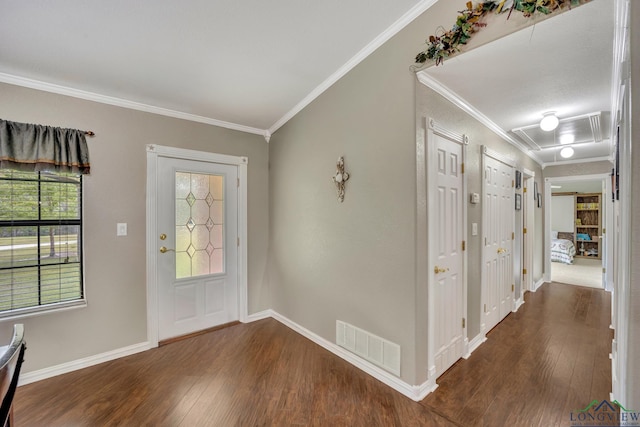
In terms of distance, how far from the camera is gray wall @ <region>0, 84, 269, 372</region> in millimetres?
2242

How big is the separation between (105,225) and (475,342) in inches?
153

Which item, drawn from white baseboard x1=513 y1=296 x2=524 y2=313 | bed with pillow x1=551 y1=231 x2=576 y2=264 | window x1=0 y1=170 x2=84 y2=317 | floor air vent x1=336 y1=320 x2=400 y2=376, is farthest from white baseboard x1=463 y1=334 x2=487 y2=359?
bed with pillow x1=551 y1=231 x2=576 y2=264

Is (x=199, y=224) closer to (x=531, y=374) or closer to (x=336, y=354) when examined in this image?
(x=336, y=354)

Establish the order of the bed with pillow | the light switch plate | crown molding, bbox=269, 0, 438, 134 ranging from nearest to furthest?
crown molding, bbox=269, 0, 438, 134 → the light switch plate → the bed with pillow

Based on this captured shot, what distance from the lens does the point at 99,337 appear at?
2.48 m

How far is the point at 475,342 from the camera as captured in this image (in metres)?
2.71

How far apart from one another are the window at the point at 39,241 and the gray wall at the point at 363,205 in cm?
205

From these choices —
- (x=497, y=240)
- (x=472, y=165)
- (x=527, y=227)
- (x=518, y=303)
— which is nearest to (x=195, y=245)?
(x=472, y=165)

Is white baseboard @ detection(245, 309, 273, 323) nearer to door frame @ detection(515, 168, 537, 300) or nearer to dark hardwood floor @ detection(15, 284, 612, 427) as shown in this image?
dark hardwood floor @ detection(15, 284, 612, 427)

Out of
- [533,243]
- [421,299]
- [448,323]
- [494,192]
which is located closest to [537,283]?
[533,243]

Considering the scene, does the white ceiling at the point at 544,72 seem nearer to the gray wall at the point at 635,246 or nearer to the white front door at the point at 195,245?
the gray wall at the point at 635,246

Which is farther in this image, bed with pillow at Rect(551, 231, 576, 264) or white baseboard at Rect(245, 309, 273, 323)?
bed with pillow at Rect(551, 231, 576, 264)

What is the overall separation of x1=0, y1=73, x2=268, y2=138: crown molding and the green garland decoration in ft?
7.67

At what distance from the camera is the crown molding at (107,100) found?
219cm
